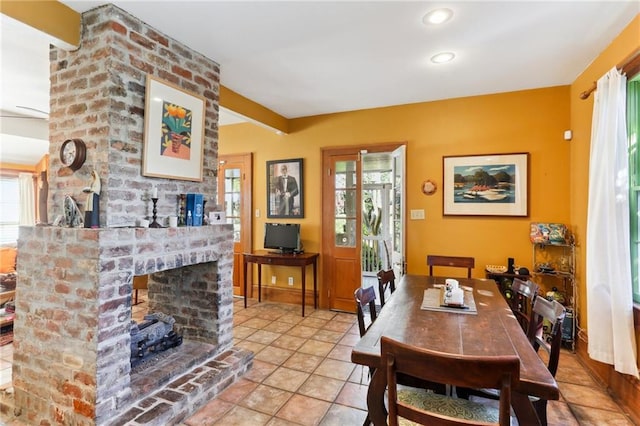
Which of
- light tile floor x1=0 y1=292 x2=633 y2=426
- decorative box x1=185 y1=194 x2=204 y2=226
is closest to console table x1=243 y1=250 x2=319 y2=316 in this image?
light tile floor x1=0 y1=292 x2=633 y2=426

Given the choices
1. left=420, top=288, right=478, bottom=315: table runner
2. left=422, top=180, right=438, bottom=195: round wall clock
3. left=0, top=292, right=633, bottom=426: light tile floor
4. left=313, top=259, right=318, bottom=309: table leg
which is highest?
left=422, top=180, right=438, bottom=195: round wall clock

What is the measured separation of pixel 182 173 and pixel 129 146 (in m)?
0.45

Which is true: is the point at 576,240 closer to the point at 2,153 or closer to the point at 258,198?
the point at 258,198

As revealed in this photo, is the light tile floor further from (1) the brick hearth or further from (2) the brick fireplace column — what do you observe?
(2) the brick fireplace column

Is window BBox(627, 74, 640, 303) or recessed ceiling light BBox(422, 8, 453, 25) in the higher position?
recessed ceiling light BBox(422, 8, 453, 25)

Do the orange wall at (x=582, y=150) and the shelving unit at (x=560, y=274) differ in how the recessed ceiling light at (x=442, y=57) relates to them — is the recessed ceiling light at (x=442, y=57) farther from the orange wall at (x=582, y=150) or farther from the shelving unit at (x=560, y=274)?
the shelving unit at (x=560, y=274)

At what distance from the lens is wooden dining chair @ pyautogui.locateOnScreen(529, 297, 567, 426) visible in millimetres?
1561

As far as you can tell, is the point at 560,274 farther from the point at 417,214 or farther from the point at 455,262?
the point at 417,214

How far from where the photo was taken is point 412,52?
2652 mm

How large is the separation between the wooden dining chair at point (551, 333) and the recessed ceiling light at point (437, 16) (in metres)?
1.90

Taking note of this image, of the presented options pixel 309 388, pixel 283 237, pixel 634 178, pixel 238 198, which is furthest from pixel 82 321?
pixel 634 178

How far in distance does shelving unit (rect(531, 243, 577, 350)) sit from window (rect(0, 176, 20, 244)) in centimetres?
860

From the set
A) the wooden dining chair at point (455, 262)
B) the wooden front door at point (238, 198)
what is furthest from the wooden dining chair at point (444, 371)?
the wooden front door at point (238, 198)

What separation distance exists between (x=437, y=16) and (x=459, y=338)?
2025 millimetres
